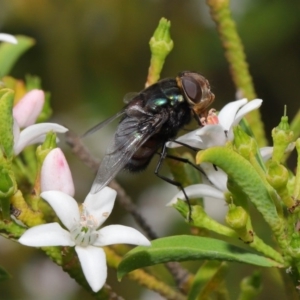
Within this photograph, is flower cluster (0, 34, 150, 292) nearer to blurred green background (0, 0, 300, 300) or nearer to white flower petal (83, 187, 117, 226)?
white flower petal (83, 187, 117, 226)

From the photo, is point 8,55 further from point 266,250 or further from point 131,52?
point 131,52

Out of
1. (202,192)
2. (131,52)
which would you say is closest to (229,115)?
(202,192)

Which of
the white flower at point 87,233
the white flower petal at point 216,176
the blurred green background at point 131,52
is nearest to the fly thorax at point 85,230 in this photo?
Answer: the white flower at point 87,233

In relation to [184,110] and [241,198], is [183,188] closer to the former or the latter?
[241,198]

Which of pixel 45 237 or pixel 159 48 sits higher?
pixel 159 48

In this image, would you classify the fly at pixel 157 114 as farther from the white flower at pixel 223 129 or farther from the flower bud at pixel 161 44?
the white flower at pixel 223 129

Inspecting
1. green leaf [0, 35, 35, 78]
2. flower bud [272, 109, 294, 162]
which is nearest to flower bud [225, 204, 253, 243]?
flower bud [272, 109, 294, 162]
